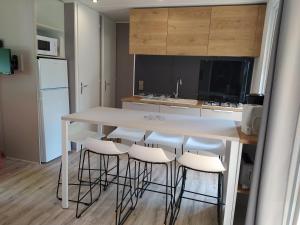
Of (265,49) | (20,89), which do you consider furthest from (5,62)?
(265,49)

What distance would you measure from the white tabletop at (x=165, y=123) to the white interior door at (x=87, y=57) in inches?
59.6

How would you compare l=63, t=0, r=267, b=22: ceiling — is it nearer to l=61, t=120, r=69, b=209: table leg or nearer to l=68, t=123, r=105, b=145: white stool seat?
l=68, t=123, r=105, b=145: white stool seat

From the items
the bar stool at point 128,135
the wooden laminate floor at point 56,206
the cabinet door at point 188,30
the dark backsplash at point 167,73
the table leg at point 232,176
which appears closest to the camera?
the table leg at point 232,176

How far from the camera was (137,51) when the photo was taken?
3889 mm

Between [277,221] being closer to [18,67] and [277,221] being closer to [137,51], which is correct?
[137,51]

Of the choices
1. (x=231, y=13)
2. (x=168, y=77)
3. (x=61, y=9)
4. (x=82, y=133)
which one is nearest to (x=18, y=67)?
(x=61, y=9)

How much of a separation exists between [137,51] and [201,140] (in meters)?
2.10

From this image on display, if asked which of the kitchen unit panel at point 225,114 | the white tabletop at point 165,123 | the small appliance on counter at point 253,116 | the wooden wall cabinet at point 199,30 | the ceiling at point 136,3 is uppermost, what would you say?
the ceiling at point 136,3

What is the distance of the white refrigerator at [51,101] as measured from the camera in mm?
3199

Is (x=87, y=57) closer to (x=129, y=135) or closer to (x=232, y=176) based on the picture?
(x=129, y=135)

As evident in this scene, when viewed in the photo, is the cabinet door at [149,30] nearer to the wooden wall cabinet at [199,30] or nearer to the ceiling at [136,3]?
the wooden wall cabinet at [199,30]

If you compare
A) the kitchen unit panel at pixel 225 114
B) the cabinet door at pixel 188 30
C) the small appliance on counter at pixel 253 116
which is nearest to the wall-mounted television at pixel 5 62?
the cabinet door at pixel 188 30

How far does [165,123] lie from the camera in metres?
2.11

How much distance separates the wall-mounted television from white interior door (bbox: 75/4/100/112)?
96 centimetres
